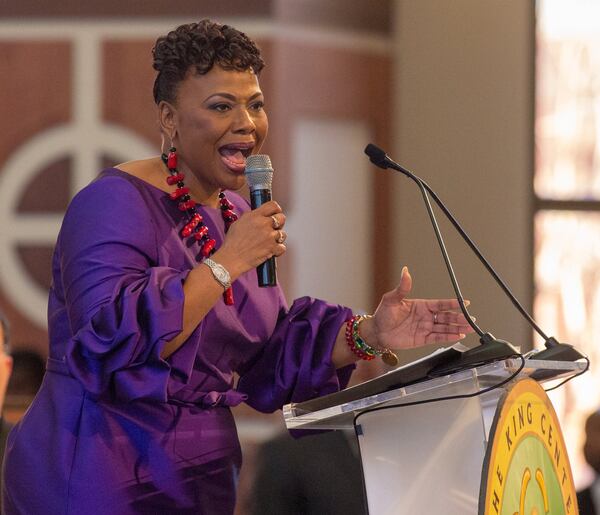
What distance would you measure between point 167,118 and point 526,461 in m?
0.92

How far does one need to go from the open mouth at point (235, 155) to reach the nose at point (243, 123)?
3 centimetres

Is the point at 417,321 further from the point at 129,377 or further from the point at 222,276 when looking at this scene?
the point at 129,377

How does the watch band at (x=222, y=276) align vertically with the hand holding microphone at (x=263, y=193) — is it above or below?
below

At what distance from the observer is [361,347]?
2.32m

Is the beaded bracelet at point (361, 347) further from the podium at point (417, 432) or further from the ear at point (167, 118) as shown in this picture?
the ear at point (167, 118)

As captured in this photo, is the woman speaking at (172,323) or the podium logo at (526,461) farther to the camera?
the woman speaking at (172,323)

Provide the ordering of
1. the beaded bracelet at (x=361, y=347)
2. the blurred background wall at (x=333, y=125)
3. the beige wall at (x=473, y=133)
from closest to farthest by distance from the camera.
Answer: the beaded bracelet at (x=361, y=347) < the blurred background wall at (x=333, y=125) < the beige wall at (x=473, y=133)

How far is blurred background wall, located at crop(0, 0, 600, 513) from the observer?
5.53 meters

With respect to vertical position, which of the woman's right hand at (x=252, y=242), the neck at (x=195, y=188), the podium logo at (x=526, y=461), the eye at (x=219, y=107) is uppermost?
the eye at (x=219, y=107)

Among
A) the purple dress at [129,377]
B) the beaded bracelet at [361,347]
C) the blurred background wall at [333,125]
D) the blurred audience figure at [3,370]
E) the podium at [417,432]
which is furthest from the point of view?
the blurred background wall at [333,125]

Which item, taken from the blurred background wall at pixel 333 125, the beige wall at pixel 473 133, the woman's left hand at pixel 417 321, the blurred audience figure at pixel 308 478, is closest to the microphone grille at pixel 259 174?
the woman's left hand at pixel 417 321

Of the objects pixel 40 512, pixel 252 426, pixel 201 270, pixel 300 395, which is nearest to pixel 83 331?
pixel 201 270

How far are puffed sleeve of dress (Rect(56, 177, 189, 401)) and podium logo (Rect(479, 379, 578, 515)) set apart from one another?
549 millimetres

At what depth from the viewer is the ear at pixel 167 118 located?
218cm
